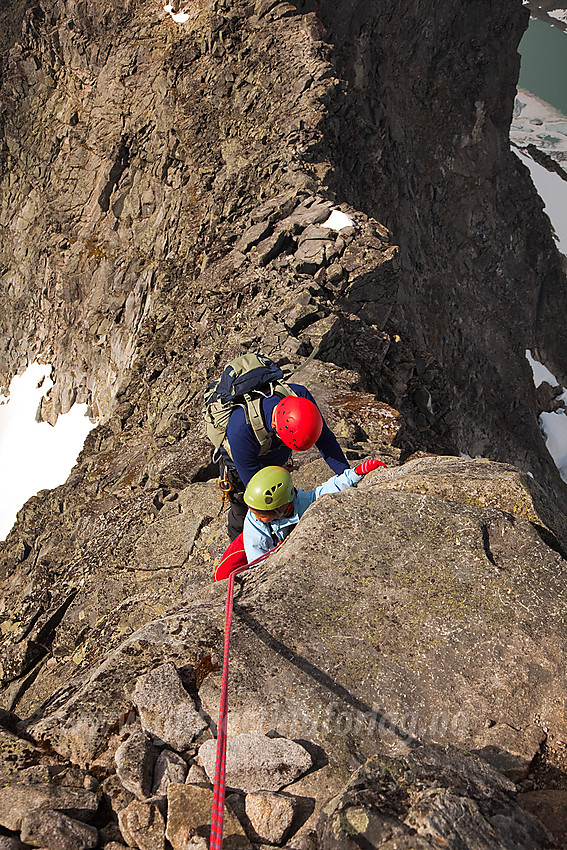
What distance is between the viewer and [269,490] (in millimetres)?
7656

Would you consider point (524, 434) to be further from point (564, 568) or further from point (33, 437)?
point (564, 568)

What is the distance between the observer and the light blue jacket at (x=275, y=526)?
8000 millimetres

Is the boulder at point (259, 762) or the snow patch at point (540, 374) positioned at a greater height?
the boulder at point (259, 762)

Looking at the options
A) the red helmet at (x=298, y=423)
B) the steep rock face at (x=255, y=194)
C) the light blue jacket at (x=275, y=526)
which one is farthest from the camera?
the steep rock face at (x=255, y=194)

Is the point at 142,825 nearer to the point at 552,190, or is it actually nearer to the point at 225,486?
the point at 225,486

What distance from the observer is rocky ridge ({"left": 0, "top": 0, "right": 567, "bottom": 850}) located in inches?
189

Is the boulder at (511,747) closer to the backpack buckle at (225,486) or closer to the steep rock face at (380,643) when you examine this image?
the steep rock face at (380,643)

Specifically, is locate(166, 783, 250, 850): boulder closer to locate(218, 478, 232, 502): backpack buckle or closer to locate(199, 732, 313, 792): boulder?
locate(199, 732, 313, 792): boulder

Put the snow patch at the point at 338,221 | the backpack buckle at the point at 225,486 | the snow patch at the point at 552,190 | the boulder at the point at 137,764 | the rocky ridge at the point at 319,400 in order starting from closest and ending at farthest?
the boulder at the point at 137,764, the rocky ridge at the point at 319,400, the backpack buckle at the point at 225,486, the snow patch at the point at 338,221, the snow patch at the point at 552,190

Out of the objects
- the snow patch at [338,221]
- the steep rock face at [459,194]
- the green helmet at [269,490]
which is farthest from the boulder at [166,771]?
the steep rock face at [459,194]

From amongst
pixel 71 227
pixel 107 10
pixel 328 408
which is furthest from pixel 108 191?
pixel 328 408

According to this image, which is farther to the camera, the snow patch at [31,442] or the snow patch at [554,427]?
the snow patch at [554,427]

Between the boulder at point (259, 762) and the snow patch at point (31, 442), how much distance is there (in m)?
27.2

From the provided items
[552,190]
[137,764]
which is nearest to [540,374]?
[552,190]
